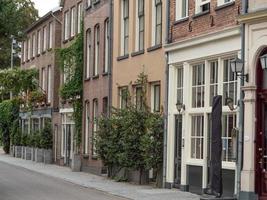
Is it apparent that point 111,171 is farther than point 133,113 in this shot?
Yes

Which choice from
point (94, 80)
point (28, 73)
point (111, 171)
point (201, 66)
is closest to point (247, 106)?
point (201, 66)

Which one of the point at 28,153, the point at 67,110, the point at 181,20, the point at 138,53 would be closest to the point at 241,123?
the point at 181,20

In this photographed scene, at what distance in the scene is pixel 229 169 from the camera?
19172 mm

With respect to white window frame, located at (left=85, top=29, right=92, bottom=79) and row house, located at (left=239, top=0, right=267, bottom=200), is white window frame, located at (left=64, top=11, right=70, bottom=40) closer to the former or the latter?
white window frame, located at (left=85, top=29, right=92, bottom=79)

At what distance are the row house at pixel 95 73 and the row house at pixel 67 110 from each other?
2714mm

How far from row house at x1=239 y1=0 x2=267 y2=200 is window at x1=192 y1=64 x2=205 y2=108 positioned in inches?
129

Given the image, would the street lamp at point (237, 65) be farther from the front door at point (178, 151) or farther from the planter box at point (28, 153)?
the planter box at point (28, 153)

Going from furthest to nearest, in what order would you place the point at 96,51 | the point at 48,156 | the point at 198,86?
1. the point at 48,156
2. the point at 96,51
3. the point at 198,86

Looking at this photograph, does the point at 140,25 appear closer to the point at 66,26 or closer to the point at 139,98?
the point at 139,98

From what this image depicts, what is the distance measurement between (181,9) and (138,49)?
15.0 feet

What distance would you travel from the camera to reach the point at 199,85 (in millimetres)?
21609

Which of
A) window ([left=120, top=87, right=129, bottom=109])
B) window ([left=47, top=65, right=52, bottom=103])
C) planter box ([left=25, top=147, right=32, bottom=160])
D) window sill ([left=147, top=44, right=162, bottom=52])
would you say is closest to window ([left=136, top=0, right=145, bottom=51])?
window sill ([left=147, top=44, right=162, bottom=52])

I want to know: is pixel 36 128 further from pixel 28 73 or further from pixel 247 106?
pixel 247 106

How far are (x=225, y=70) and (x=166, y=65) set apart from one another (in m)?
4.00
